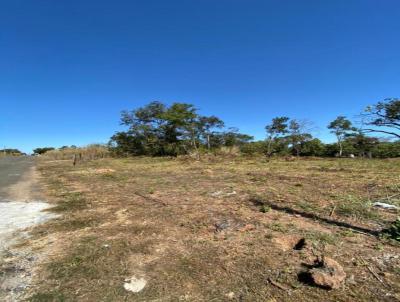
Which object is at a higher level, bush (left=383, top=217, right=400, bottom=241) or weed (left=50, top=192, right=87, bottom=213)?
weed (left=50, top=192, right=87, bottom=213)

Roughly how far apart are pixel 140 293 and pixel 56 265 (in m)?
1.11

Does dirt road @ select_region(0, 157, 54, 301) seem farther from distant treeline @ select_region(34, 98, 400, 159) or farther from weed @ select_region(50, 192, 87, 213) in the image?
distant treeline @ select_region(34, 98, 400, 159)

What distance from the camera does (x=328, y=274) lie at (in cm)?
253

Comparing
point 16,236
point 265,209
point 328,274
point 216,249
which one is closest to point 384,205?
point 265,209

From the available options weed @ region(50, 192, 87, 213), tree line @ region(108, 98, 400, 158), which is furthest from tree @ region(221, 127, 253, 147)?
weed @ region(50, 192, 87, 213)

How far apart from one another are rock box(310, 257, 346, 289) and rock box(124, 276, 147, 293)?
146 centimetres

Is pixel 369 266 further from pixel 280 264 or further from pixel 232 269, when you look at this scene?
pixel 232 269

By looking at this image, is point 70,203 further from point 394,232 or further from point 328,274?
point 394,232

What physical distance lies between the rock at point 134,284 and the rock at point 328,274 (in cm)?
146

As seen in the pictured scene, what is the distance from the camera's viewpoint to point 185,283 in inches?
103

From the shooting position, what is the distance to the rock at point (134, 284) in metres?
2.52

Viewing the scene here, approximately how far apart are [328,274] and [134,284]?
1.67m

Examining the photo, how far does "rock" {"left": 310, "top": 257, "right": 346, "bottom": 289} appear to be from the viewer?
2.44 metres

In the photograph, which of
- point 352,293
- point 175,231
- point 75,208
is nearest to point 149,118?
point 75,208
